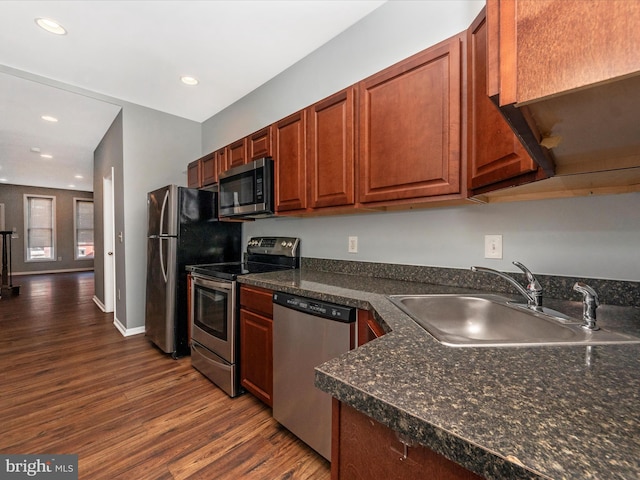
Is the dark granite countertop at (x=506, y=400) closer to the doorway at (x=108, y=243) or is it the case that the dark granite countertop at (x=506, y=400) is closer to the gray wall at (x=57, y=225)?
the doorway at (x=108, y=243)

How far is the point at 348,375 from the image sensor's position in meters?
0.57

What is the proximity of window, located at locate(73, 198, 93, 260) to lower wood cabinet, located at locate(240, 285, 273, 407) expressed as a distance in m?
9.67

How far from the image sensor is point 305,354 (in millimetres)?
1480

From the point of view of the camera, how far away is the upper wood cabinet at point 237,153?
8.24 feet

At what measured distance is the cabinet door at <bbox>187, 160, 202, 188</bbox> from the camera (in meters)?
3.23

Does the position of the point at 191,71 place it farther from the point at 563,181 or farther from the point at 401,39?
the point at 563,181

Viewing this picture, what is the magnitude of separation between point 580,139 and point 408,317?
67cm

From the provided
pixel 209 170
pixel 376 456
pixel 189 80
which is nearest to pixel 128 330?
pixel 209 170

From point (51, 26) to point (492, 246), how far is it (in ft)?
10.8

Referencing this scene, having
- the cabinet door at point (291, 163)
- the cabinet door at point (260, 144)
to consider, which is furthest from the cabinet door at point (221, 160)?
the cabinet door at point (291, 163)

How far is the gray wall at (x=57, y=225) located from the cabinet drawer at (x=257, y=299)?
962cm

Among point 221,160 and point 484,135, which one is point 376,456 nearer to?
point 484,135

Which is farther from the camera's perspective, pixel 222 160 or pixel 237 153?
pixel 222 160

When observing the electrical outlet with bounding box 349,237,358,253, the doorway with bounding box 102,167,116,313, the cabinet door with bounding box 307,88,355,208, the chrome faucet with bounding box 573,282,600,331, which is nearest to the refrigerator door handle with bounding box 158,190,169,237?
the cabinet door with bounding box 307,88,355,208
